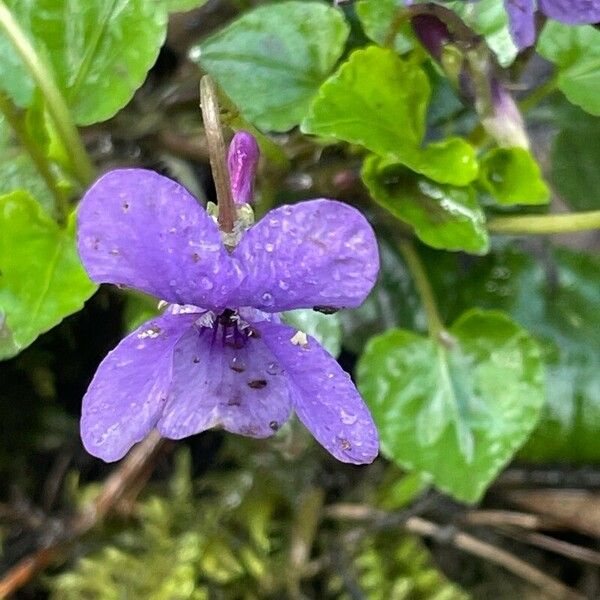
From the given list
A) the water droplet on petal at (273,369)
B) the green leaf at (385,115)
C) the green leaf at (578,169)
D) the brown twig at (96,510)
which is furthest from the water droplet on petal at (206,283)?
the green leaf at (578,169)

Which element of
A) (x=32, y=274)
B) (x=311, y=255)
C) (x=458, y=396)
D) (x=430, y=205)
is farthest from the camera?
(x=458, y=396)

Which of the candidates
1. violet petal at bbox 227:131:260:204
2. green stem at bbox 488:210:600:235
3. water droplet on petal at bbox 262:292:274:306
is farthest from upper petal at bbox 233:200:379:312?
green stem at bbox 488:210:600:235

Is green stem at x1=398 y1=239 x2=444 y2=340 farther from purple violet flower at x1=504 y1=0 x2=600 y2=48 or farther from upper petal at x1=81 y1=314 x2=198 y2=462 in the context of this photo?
upper petal at x1=81 y1=314 x2=198 y2=462

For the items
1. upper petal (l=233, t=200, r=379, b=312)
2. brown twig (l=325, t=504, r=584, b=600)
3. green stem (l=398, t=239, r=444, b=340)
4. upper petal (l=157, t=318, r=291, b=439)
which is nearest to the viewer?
upper petal (l=233, t=200, r=379, b=312)

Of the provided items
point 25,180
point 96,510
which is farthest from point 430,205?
point 96,510

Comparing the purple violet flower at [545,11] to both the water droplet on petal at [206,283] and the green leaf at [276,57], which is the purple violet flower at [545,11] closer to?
the green leaf at [276,57]

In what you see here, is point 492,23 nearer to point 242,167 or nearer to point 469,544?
point 242,167
